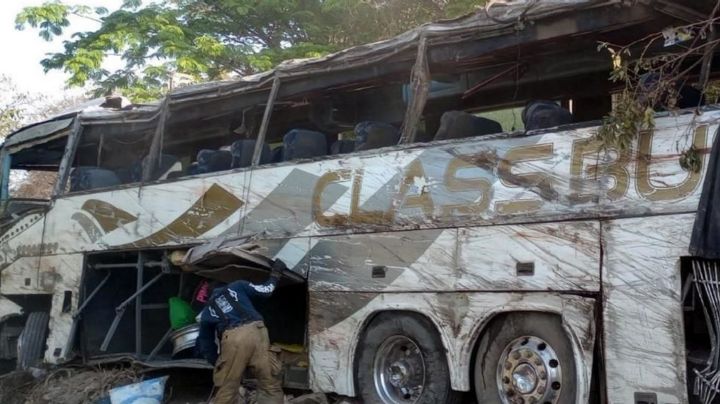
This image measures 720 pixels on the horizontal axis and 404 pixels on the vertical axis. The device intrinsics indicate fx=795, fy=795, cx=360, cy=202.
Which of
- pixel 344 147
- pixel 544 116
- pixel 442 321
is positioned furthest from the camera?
pixel 344 147

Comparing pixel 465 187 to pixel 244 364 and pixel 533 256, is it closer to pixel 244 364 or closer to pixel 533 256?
pixel 533 256

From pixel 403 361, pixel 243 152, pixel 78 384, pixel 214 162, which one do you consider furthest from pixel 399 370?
pixel 78 384

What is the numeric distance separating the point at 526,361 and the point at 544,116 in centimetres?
177

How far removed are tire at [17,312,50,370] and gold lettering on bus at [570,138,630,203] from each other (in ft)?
23.8

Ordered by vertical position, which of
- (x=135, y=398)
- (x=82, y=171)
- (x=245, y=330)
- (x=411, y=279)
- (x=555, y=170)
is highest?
(x=82, y=171)

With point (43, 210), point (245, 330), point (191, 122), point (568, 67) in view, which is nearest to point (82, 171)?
point (43, 210)

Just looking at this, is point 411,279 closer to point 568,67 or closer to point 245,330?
point 245,330

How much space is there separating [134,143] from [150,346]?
2.67 meters

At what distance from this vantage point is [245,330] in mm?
6781

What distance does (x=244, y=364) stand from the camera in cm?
675

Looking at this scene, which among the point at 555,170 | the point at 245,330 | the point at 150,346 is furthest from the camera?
the point at 150,346

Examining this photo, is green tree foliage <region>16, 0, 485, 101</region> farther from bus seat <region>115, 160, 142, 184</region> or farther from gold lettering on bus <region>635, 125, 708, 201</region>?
gold lettering on bus <region>635, 125, 708, 201</region>

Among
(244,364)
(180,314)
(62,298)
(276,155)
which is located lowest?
(244,364)

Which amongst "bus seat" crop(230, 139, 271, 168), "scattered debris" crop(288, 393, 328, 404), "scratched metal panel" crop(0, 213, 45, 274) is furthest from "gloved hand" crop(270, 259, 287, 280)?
"scratched metal panel" crop(0, 213, 45, 274)
